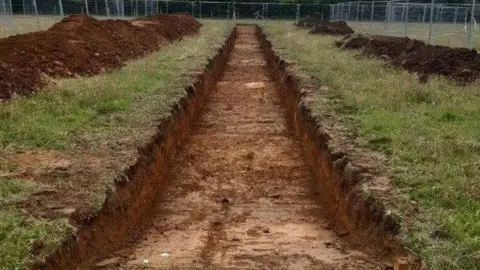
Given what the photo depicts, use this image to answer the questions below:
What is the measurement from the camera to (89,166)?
638 cm

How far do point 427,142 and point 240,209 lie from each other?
256 centimetres

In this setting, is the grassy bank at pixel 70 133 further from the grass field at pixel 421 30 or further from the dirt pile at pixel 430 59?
the grass field at pixel 421 30

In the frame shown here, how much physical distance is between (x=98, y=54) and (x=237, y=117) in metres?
A: 4.76

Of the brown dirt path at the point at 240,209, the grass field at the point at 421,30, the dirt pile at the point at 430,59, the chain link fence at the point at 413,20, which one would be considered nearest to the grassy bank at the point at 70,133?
the brown dirt path at the point at 240,209

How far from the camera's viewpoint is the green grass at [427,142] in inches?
177

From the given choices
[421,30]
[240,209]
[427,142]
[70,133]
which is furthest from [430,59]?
[421,30]

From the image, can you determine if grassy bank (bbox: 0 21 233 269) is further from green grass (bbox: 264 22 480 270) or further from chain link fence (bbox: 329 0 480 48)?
chain link fence (bbox: 329 0 480 48)

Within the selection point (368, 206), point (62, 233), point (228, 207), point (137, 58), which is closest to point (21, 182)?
point (62, 233)

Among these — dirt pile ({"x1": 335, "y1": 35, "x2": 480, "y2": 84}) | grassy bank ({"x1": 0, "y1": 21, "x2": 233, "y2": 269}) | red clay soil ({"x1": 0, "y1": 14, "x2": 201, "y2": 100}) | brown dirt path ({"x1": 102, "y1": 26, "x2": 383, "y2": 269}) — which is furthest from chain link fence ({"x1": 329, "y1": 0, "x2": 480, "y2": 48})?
grassy bank ({"x1": 0, "y1": 21, "x2": 233, "y2": 269})

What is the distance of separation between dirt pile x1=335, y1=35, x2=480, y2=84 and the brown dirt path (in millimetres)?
3915

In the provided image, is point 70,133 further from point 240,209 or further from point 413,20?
point 413,20

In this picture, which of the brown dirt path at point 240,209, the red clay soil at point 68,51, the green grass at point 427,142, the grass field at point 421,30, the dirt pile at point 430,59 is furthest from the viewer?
the grass field at point 421,30

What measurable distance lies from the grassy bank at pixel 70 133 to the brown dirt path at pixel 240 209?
31.8 inches

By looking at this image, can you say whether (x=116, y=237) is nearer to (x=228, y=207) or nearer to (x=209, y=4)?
(x=228, y=207)
